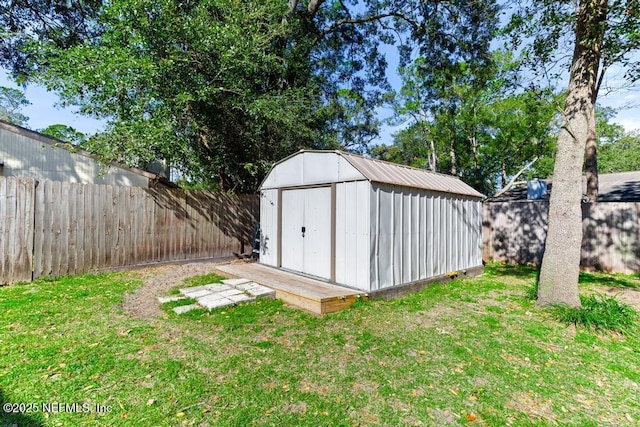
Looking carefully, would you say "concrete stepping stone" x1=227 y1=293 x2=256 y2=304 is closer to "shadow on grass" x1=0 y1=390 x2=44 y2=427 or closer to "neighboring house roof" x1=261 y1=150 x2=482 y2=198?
"neighboring house roof" x1=261 y1=150 x2=482 y2=198

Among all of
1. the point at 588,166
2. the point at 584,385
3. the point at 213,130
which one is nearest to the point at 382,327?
the point at 584,385

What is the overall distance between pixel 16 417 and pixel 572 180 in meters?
6.65

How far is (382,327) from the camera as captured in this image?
3.89 metres

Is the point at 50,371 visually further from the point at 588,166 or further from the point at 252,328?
the point at 588,166

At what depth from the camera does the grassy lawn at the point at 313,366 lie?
7.37ft

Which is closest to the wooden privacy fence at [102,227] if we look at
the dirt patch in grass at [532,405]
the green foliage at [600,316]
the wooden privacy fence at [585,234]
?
the dirt patch in grass at [532,405]

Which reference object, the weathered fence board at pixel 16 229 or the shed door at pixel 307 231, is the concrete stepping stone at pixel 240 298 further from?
the weathered fence board at pixel 16 229

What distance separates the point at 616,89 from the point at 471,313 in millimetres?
4126

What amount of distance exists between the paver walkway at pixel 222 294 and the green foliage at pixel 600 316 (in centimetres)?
434

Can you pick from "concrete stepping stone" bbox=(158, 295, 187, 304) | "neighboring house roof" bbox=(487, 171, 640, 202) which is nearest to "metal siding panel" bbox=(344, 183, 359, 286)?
"concrete stepping stone" bbox=(158, 295, 187, 304)

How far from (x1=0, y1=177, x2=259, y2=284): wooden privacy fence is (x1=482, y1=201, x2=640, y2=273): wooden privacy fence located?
8.22m

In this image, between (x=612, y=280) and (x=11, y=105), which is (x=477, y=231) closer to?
(x=612, y=280)

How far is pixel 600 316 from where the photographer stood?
12.9 feet

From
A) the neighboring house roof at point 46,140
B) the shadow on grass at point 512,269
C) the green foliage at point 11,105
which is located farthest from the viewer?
the green foliage at point 11,105
